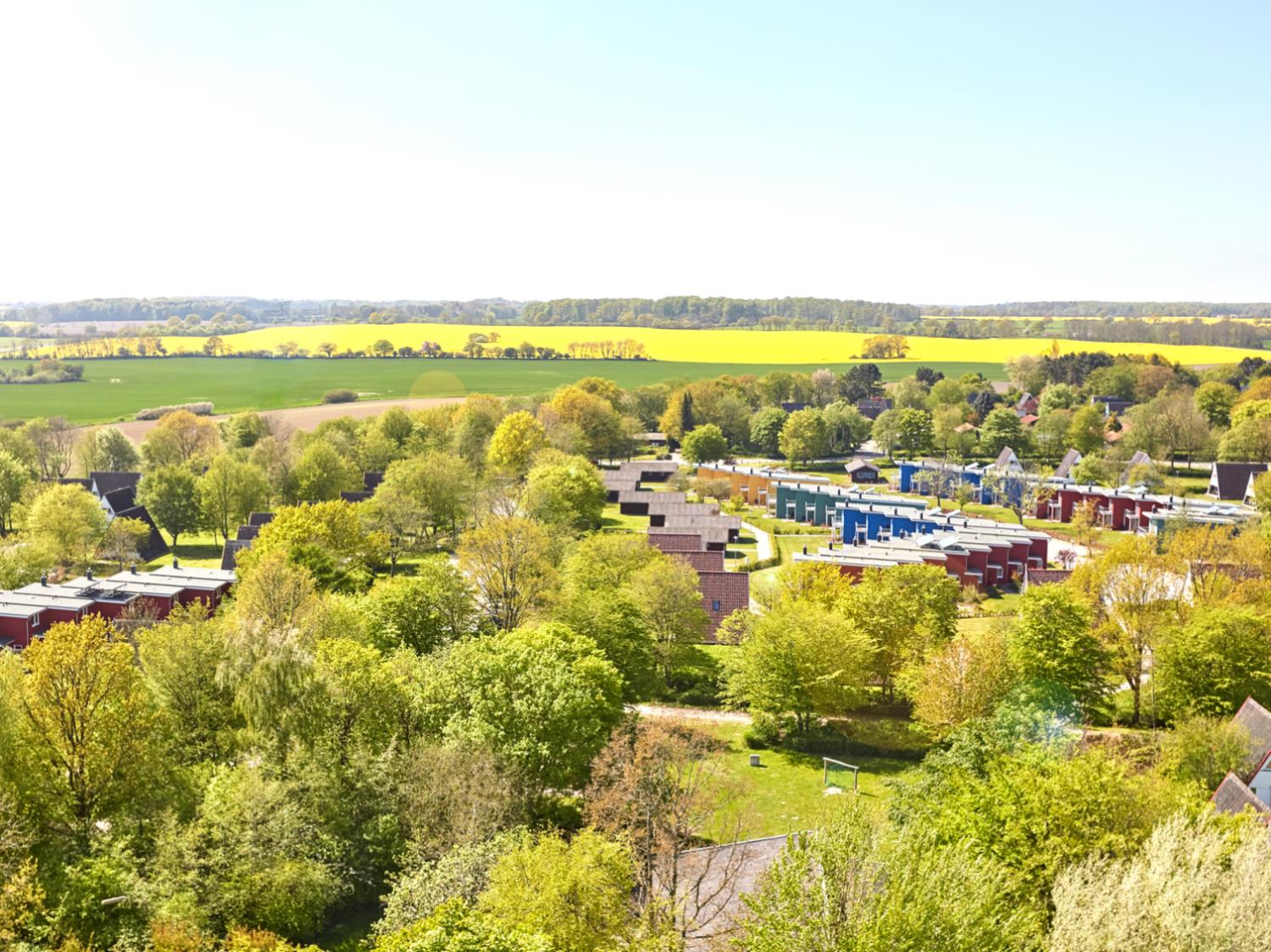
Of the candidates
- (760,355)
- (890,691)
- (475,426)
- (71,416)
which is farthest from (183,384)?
(890,691)

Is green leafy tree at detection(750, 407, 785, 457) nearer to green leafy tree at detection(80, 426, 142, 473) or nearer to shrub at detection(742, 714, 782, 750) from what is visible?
green leafy tree at detection(80, 426, 142, 473)

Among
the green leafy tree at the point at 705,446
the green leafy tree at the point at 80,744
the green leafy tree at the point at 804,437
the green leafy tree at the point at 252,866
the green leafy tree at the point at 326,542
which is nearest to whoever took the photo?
the green leafy tree at the point at 252,866

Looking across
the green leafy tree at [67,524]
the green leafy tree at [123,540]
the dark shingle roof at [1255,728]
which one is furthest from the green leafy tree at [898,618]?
the green leafy tree at [67,524]

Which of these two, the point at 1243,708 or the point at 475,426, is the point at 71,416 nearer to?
the point at 475,426

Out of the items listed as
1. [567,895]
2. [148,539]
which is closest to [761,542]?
[148,539]

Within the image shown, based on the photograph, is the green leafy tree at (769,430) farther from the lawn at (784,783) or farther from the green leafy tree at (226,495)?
the lawn at (784,783)

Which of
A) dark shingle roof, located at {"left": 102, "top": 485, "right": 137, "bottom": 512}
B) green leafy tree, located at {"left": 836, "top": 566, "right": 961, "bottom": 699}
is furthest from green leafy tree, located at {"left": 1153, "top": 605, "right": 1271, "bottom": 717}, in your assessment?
dark shingle roof, located at {"left": 102, "top": 485, "right": 137, "bottom": 512}
